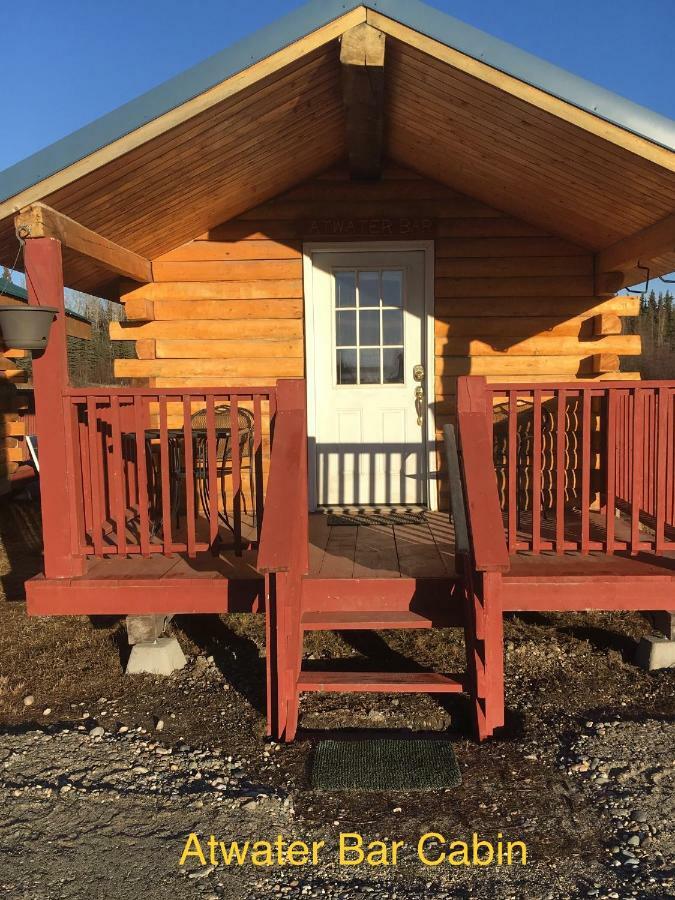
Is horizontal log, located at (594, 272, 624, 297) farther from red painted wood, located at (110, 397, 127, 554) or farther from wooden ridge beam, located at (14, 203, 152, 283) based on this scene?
red painted wood, located at (110, 397, 127, 554)

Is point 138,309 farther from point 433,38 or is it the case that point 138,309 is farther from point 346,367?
point 433,38

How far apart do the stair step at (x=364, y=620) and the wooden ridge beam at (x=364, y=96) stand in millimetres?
2942

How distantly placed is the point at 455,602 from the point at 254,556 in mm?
1221

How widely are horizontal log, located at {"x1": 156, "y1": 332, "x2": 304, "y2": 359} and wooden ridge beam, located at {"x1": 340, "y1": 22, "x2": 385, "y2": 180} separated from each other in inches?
60.7

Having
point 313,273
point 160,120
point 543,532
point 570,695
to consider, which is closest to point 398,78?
point 160,120

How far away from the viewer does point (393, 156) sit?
603 centimetres

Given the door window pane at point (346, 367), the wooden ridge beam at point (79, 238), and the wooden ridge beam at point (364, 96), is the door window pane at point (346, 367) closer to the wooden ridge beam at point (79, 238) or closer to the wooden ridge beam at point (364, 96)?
the wooden ridge beam at point (364, 96)

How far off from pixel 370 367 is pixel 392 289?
70cm

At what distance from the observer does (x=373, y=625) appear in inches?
149

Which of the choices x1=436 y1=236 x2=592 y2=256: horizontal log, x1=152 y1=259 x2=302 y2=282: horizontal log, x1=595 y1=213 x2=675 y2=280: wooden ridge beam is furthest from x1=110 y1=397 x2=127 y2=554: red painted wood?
x1=595 y1=213 x2=675 y2=280: wooden ridge beam

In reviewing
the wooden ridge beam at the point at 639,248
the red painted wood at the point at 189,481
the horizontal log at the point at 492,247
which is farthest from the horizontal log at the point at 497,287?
the red painted wood at the point at 189,481

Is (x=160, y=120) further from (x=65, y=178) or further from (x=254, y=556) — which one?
(x=254, y=556)

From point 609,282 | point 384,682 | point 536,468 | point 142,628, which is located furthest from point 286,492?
point 609,282

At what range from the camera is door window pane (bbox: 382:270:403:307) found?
20.7 feet
